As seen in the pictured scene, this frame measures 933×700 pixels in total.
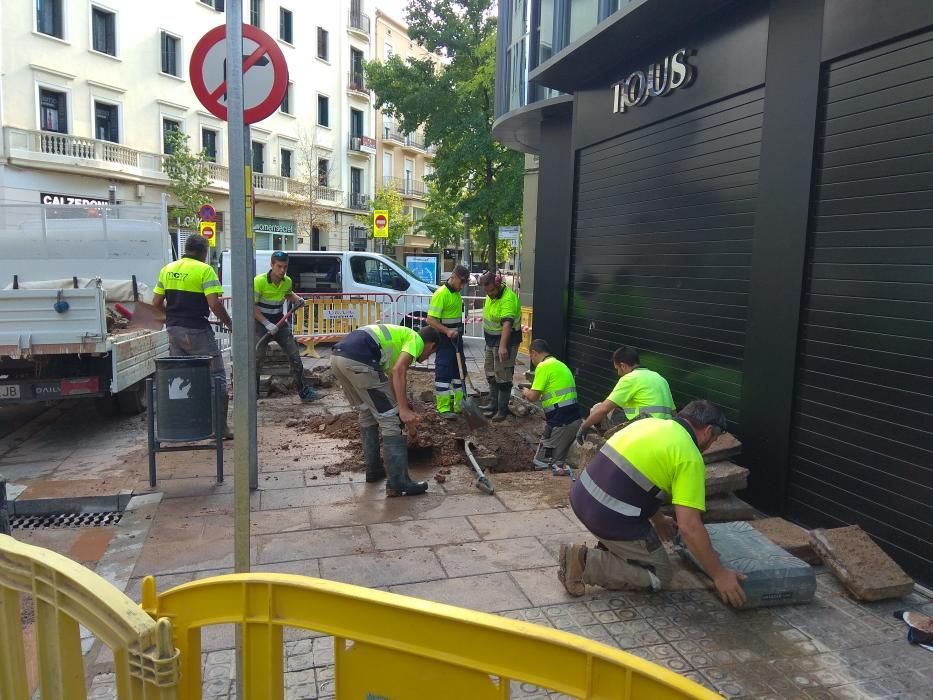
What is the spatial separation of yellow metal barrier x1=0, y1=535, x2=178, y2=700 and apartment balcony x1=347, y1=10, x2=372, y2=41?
40.9 meters

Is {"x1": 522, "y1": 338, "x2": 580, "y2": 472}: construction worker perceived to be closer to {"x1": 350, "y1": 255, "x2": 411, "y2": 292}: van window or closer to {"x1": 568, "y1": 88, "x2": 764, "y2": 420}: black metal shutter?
{"x1": 568, "y1": 88, "x2": 764, "y2": 420}: black metal shutter

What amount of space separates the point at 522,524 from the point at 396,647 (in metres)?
3.32

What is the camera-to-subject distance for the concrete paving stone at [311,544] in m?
4.38

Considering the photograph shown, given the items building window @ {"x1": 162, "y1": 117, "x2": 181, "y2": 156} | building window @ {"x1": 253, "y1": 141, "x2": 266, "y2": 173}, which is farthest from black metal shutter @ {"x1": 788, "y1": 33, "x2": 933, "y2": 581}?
building window @ {"x1": 253, "y1": 141, "x2": 266, "y2": 173}

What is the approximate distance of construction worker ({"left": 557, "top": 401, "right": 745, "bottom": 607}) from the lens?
139 inches

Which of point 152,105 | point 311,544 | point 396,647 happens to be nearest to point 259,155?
point 152,105

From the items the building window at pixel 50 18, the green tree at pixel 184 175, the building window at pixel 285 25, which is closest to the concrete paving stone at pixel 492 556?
the green tree at pixel 184 175

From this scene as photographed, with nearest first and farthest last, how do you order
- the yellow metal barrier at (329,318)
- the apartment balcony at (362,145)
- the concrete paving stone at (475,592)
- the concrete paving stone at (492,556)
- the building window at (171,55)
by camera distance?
1. the concrete paving stone at (475,592)
2. the concrete paving stone at (492,556)
3. the yellow metal barrier at (329,318)
4. the building window at (171,55)
5. the apartment balcony at (362,145)

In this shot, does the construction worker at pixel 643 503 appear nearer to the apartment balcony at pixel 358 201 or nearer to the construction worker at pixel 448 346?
the construction worker at pixel 448 346

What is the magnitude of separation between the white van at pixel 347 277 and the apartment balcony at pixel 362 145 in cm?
2706

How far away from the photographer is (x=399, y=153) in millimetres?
45750

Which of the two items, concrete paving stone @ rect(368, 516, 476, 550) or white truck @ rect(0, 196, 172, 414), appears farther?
white truck @ rect(0, 196, 172, 414)

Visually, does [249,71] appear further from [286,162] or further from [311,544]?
[286,162]

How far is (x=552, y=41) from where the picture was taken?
9227mm
